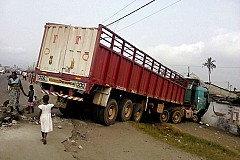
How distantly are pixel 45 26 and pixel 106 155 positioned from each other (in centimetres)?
509

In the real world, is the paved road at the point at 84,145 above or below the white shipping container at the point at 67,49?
below

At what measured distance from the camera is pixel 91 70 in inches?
292

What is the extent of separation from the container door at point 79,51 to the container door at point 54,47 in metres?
0.19

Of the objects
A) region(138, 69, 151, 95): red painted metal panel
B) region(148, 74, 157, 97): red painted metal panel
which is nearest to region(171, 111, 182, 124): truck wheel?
A: region(148, 74, 157, 97): red painted metal panel

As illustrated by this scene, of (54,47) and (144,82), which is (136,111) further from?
(54,47)

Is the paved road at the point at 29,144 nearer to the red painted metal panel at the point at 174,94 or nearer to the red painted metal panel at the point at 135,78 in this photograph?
the red painted metal panel at the point at 135,78

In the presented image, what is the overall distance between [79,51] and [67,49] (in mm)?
465

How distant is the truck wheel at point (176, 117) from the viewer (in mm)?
13841

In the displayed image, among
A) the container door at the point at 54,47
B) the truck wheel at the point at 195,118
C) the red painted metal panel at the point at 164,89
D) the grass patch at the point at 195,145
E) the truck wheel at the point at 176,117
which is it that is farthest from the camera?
the truck wheel at the point at 195,118

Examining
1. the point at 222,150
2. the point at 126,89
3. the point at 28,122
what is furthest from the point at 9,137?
the point at 222,150

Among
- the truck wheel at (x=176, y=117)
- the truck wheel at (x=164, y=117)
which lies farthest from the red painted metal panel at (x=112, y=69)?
the truck wheel at (x=176, y=117)

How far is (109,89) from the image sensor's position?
26.7 ft

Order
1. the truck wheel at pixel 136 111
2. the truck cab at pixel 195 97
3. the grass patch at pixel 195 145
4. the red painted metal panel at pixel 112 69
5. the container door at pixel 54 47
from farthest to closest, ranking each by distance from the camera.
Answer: the truck cab at pixel 195 97 < the truck wheel at pixel 136 111 < the red painted metal panel at pixel 112 69 < the container door at pixel 54 47 < the grass patch at pixel 195 145

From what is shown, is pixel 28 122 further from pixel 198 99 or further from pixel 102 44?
pixel 198 99
